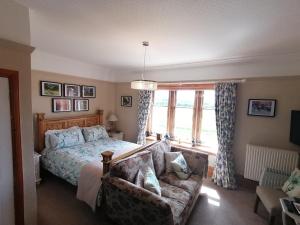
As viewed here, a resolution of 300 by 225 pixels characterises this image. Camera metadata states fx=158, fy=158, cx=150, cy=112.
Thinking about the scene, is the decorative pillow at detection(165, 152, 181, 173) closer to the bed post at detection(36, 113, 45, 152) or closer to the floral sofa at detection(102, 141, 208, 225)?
the floral sofa at detection(102, 141, 208, 225)

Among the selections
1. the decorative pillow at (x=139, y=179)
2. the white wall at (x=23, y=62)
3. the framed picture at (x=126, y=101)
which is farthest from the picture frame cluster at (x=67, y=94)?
the decorative pillow at (x=139, y=179)

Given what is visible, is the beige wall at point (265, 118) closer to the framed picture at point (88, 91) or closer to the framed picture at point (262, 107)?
the framed picture at point (262, 107)

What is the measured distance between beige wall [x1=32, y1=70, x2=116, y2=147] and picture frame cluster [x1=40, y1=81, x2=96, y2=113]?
0.08m

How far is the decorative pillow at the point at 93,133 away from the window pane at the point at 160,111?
145cm

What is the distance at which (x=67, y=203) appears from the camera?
2.47 m

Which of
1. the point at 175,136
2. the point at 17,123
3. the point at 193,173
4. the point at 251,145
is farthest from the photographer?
the point at 175,136

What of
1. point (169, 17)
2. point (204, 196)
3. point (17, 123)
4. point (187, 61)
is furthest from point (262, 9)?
point (204, 196)

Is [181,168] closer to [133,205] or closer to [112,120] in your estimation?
A: [133,205]

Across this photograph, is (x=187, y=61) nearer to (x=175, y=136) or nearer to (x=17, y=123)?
(x=175, y=136)

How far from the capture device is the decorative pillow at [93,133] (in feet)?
12.2

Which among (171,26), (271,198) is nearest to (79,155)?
(171,26)

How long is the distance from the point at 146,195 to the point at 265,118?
2729 millimetres

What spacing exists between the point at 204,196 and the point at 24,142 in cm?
285

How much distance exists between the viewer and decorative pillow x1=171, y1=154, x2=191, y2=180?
8.27 feet
